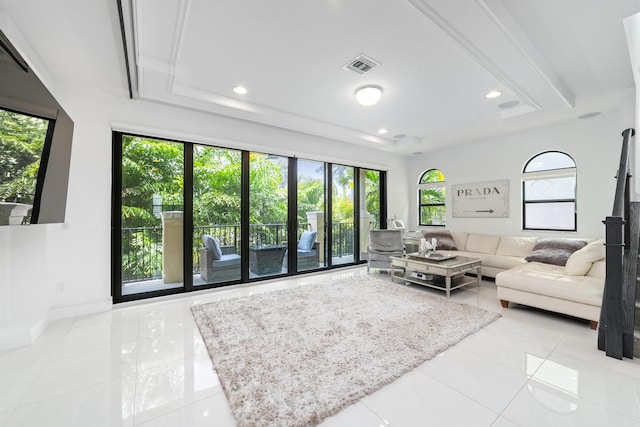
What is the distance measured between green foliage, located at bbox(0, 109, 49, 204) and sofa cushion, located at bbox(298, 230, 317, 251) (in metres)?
3.52

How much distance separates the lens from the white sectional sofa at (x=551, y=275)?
271 centimetres

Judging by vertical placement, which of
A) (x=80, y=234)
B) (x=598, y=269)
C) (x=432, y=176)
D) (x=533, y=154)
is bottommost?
(x=598, y=269)

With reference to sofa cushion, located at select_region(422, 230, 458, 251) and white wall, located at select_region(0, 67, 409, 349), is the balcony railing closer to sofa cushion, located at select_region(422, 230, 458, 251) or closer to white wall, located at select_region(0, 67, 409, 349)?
white wall, located at select_region(0, 67, 409, 349)

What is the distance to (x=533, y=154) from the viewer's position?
4922mm

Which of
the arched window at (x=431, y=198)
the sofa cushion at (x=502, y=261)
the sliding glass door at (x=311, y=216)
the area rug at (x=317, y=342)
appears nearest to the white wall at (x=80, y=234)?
the area rug at (x=317, y=342)

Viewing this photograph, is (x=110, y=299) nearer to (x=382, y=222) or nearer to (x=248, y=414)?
(x=248, y=414)

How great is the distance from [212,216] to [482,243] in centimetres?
499

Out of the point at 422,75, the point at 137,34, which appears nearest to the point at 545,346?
the point at 422,75

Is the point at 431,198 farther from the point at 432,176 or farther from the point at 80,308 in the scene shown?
the point at 80,308

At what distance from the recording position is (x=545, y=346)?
2.34 m

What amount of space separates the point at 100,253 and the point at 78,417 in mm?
2208

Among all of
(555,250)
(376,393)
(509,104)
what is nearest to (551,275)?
(555,250)

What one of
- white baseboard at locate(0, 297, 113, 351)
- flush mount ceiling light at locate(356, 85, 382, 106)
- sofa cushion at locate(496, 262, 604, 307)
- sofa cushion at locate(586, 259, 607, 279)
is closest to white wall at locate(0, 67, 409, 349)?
white baseboard at locate(0, 297, 113, 351)

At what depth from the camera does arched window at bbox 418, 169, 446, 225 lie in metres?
6.43
